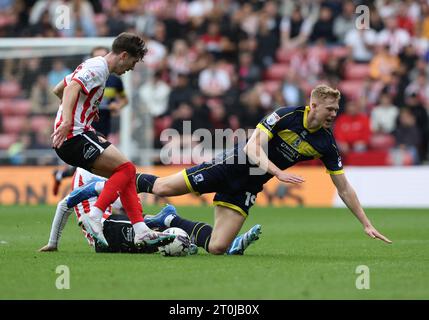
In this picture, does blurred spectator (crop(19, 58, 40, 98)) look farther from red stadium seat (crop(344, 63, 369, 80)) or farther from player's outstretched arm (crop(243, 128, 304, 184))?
player's outstretched arm (crop(243, 128, 304, 184))

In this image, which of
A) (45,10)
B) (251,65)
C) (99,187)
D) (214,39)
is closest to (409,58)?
(251,65)

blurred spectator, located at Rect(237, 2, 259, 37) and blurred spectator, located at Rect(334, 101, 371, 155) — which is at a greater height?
blurred spectator, located at Rect(237, 2, 259, 37)

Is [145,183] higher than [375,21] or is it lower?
lower

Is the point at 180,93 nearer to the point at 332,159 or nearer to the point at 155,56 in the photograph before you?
the point at 155,56

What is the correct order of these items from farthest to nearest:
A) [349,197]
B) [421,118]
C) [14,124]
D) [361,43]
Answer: [361,43] → [14,124] → [421,118] → [349,197]

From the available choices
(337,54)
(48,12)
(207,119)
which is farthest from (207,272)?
(48,12)

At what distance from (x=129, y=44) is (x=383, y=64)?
1374 cm

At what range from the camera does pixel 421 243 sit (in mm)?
11523

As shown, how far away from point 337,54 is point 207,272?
15.3 m

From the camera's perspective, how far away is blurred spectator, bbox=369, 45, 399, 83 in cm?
2197

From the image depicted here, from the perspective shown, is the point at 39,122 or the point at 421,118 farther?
the point at 39,122

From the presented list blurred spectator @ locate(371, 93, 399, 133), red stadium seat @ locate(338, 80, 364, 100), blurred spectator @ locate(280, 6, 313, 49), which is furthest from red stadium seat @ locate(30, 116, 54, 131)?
blurred spectator @ locate(371, 93, 399, 133)

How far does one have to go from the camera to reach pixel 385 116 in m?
20.7

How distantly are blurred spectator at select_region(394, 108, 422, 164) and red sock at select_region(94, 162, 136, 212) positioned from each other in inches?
453
